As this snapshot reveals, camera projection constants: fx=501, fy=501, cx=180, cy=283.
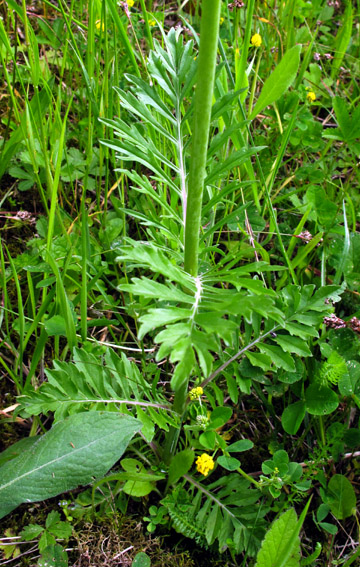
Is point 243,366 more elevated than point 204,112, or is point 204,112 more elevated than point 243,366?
point 204,112

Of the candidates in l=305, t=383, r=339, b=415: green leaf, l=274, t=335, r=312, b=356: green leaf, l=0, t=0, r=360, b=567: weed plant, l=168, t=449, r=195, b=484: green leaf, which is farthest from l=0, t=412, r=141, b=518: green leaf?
l=305, t=383, r=339, b=415: green leaf

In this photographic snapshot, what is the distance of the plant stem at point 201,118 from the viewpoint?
97 cm

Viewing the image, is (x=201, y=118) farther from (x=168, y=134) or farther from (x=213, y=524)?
(x=213, y=524)

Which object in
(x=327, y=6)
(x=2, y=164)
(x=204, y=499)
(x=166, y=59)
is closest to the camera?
(x=166, y=59)

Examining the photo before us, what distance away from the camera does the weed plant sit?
4.16 ft

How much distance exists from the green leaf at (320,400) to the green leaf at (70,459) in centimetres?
64

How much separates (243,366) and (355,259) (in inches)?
32.4

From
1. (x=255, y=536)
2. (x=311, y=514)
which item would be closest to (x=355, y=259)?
(x=311, y=514)

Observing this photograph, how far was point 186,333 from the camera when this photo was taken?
106cm

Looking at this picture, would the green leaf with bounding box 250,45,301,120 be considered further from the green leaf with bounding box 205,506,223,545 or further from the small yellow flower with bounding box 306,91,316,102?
the green leaf with bounding box 205,506,223,545

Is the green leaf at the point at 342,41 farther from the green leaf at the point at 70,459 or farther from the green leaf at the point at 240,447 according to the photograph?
the green leaf at the point at 70,459

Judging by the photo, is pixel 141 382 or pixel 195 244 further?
pixel 141 382

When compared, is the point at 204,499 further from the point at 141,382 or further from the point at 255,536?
the point at 141,382

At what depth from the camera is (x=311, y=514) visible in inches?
67.5
